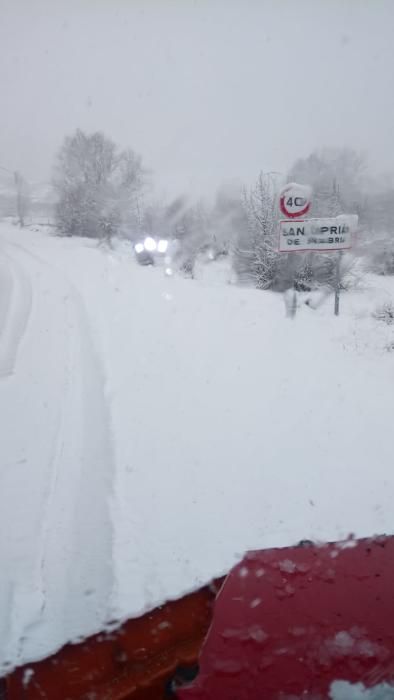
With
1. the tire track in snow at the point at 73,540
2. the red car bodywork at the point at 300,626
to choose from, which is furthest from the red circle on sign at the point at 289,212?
the red car bodywork at the point at 300,626

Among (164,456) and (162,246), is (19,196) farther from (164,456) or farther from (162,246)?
(164,456)

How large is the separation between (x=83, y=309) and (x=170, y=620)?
9.88m

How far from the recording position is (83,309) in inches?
Answer: 432

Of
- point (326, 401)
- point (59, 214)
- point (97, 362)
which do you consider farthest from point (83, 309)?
point (59, 214)

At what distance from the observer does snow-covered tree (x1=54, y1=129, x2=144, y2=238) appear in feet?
114

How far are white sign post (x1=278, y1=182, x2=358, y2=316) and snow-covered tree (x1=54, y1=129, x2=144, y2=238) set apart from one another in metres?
26.1

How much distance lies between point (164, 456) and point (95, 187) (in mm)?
37585

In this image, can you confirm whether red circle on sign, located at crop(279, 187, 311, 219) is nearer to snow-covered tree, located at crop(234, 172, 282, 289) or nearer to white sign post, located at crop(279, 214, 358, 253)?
white sign post, located at crop(279, 214, 358, 253)

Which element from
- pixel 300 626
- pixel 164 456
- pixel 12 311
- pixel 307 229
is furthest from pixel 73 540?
pixel 307 229

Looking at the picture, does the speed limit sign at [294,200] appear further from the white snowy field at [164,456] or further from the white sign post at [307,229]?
the white snowy field at [164,456]

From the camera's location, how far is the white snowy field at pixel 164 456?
3096mm

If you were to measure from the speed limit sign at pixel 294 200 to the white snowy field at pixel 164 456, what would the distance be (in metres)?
2.69

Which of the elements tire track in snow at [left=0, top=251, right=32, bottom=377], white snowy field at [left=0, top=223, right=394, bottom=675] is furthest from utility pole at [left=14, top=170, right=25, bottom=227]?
white snowy field at [left=0, top=223, right=394, bottom=675]

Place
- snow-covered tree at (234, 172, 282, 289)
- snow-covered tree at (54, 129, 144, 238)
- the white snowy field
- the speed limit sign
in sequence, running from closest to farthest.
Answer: the white snowy field → the speed limit sign → snow-covered tree at (234, 172, 282, 289) → snow-covered tree at (54, 129, 144, 238)
